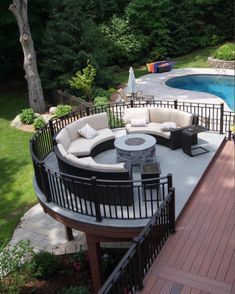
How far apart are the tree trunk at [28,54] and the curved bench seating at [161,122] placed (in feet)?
21.5

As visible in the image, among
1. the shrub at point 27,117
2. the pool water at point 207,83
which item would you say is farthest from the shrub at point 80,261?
the pool water at point 207,83

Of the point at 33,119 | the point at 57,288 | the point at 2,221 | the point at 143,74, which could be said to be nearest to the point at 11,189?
the point at 2,221

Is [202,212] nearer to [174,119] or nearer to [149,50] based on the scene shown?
[174,119]

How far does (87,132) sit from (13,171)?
3.32 m

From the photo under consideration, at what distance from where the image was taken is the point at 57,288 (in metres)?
7.45

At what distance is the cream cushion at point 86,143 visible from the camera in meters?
8.92

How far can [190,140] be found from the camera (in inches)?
348

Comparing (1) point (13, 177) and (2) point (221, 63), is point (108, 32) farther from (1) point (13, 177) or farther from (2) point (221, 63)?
(1) point (13, 177)

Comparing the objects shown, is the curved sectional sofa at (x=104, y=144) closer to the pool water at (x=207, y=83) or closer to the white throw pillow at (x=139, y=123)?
the white throw pillow at (x=139, y=123)

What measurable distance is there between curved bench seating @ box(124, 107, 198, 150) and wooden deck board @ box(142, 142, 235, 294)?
1.75 m

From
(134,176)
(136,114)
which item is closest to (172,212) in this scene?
(134,176)

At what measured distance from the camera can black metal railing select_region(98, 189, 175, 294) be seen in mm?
4422

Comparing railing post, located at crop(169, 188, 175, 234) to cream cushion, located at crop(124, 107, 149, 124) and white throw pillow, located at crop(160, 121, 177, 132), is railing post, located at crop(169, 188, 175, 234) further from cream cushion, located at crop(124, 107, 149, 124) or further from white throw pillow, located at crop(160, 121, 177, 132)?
cream cushion, located at crop(124, 107, 149, 124)

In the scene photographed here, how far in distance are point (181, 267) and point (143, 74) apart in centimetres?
1765
